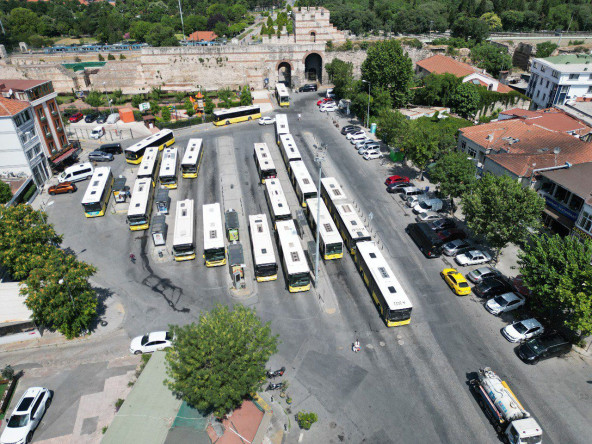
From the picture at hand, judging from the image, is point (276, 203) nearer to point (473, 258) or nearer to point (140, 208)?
point (140, 208)

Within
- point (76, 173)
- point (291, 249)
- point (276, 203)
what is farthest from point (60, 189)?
point (291, 249)

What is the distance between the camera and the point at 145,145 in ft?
A: 211

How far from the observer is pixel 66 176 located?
59.0 metres

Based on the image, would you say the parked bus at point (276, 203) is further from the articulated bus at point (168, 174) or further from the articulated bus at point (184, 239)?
the articulated bus at point (168, 174)

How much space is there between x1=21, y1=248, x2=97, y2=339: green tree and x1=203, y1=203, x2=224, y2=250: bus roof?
37.1 feet

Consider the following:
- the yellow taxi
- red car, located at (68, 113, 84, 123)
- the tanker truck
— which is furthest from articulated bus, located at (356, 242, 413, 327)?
red car, located at (68, 113, 84, 123)

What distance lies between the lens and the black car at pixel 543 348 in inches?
1248

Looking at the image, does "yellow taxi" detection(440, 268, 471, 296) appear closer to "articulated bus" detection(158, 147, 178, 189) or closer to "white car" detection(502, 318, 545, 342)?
"white car" detection(502, 318, 545, 342)

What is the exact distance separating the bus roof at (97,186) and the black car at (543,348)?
48585 millimetres

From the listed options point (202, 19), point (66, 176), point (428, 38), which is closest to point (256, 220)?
point (66, 176)

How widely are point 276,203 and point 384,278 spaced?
660 inches

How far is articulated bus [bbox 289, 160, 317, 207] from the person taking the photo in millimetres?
49719

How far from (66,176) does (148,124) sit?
2396cm

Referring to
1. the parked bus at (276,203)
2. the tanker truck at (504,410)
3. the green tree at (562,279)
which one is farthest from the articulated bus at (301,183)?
the tanker truck at (504,410)
